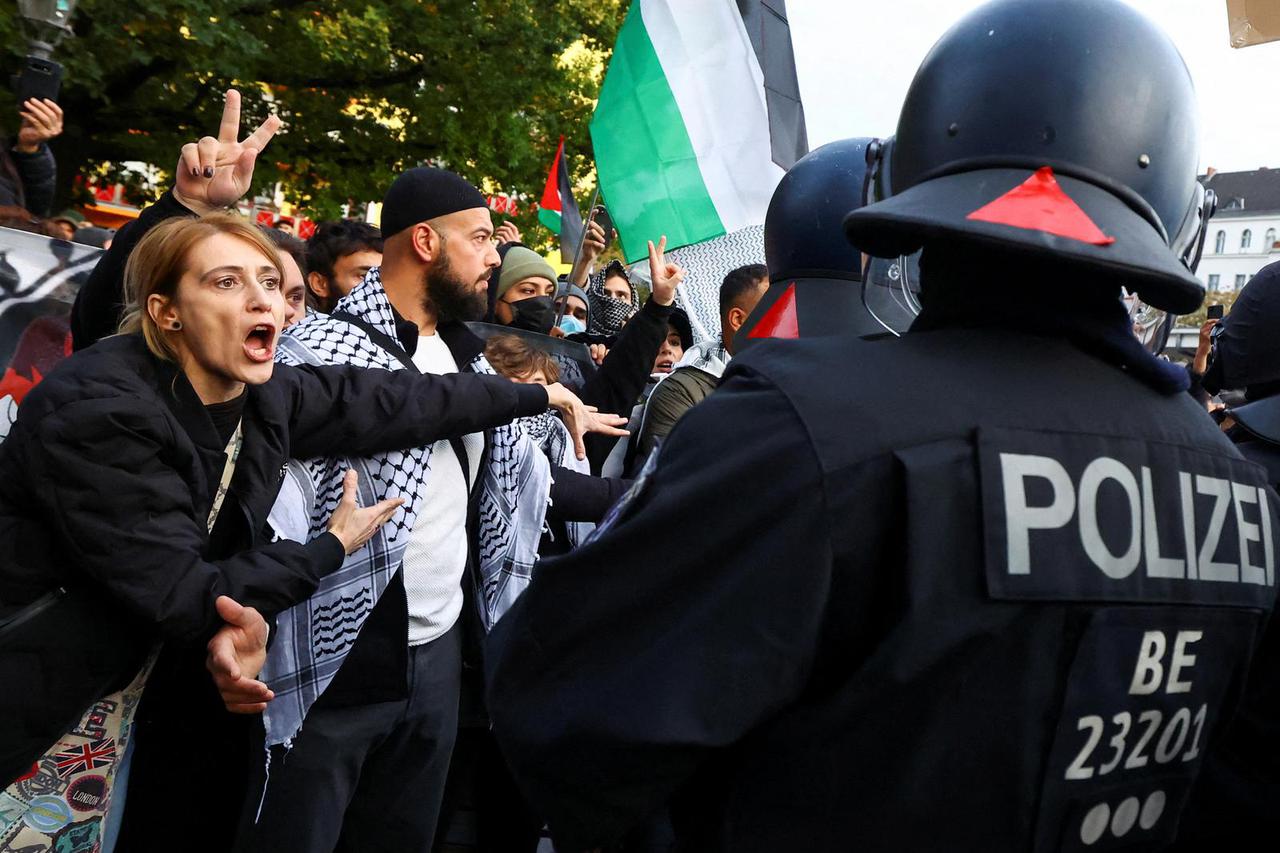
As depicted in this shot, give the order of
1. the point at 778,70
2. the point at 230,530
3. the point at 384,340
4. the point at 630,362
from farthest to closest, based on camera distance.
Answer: the point at 778,70
the point at 630,362
the point at 384,340
the point at 230,530

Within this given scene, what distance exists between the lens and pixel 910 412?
1.30m

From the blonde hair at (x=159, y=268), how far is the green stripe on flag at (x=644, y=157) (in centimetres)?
243

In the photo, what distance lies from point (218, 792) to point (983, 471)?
7.29ft

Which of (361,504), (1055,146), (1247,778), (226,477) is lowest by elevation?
(1247,778)

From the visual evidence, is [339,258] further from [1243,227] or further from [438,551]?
[1243,227]

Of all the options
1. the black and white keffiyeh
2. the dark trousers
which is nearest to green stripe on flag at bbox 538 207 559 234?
the black and white keffiyeh

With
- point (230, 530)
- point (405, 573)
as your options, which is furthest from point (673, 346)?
point (230, 530)

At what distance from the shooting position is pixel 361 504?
9.61ft

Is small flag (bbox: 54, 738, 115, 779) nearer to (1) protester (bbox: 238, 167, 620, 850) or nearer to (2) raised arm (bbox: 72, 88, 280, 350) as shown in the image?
(1) protester (bbox: 238, 167, 620, 850)

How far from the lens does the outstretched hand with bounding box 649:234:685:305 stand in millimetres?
4383

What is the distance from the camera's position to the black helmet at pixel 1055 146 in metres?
1.33

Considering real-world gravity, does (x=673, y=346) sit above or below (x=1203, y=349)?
above

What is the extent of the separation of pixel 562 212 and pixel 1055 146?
20.9 feet

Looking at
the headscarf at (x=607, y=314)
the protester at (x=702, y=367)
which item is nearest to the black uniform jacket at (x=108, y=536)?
the protester at (x=702, y=367)
